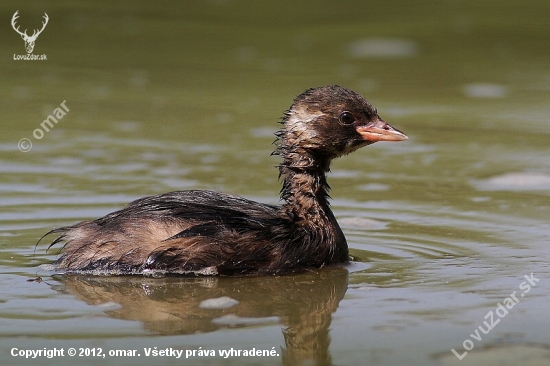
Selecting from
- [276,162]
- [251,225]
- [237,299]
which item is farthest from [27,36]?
[237,299]

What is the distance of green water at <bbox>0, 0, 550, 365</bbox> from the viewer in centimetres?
614

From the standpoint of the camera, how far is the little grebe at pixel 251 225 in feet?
24.7

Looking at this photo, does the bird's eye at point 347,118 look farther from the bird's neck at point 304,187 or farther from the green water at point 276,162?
the green water at point 276,162

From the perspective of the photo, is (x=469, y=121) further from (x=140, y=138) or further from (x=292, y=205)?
(x=292, y=205)

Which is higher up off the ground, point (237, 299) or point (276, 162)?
point (276, 162)

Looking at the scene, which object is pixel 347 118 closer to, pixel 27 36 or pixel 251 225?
pixel 251 225

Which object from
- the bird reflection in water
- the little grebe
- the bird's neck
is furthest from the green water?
the bird's neck

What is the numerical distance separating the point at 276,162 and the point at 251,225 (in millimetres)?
3233

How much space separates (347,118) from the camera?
8305mm

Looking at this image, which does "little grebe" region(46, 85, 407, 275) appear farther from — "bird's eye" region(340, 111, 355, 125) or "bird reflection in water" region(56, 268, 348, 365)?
"bird reflection in water" region(56, 268, 348, 365)

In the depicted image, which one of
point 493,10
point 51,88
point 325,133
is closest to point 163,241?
point 325,133

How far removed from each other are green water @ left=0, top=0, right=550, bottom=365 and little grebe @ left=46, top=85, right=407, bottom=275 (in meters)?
0.19

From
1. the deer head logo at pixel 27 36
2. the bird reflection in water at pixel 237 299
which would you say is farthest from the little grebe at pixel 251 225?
the deer head logo at pixel 27 36

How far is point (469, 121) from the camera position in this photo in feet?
41.5
